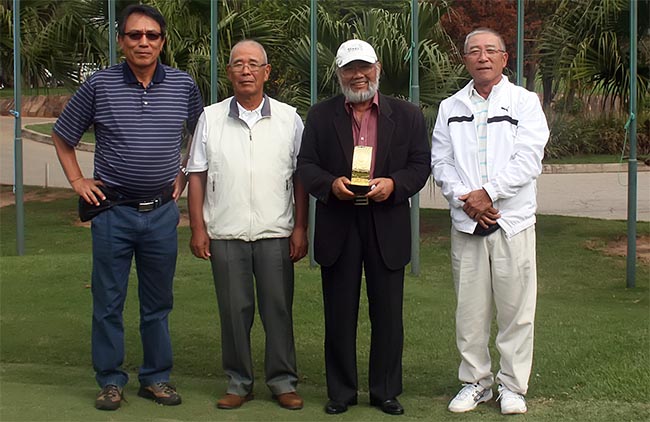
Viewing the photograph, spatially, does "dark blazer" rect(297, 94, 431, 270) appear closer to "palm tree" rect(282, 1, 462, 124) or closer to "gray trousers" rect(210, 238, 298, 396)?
"gray trousers" rect(210, 238, 298, 396)

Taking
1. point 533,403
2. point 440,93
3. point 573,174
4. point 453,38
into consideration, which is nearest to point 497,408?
point 533,403

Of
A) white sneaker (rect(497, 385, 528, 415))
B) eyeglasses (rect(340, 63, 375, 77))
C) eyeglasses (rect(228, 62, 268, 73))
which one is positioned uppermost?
eyeglasses (rect(228, 62, 268, 73))

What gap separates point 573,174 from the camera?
1909 cm

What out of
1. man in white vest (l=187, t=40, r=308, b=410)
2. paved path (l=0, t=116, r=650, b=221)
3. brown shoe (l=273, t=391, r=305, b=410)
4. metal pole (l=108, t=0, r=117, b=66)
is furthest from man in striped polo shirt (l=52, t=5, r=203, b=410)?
paved path (l=0, t=116, r=650, b=221)

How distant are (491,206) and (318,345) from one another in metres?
2.12

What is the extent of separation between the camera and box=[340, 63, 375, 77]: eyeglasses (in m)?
4.80

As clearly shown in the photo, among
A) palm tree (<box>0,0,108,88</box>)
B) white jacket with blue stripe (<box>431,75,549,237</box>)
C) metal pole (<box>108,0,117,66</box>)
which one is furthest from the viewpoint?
palm tree (<box>0,0,108,88</box>)

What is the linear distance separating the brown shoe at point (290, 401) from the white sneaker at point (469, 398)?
75 centimetres

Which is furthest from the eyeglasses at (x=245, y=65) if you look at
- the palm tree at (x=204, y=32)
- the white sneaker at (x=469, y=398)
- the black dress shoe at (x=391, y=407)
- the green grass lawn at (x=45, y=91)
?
the green grass lawn at (x=45, y=91)

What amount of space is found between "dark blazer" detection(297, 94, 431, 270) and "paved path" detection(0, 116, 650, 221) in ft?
24.6

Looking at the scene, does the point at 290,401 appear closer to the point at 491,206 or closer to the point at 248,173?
the point at 248,173

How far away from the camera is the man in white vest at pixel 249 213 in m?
4.99

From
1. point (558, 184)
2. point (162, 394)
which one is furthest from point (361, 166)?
point (558, 184)

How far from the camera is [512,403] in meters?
4.89
